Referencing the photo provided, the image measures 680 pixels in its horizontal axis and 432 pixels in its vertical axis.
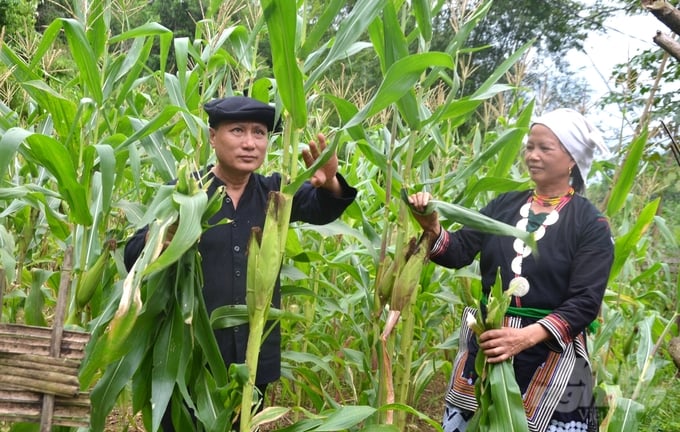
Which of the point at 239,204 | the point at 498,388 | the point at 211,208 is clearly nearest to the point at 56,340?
the point at 211,208

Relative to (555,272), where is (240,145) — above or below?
above

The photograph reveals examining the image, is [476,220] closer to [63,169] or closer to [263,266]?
[263,266]

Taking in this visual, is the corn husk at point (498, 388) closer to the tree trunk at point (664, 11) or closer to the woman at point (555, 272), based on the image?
the woman at point (555, 272)

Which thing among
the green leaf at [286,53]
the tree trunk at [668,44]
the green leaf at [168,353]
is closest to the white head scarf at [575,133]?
the tree trunk at [668,44]

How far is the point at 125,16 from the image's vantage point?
2.38 m

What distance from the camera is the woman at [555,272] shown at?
6.23 ft

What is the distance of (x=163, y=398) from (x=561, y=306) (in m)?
1.17

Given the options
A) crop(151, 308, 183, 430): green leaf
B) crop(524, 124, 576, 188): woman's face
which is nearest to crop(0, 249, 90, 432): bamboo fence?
crop(151, 308, 183, 430): green leaf

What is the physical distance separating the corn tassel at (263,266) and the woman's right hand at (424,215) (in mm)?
464

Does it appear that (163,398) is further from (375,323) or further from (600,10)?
(600,10)

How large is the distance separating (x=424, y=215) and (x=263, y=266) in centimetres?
59

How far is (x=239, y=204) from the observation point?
2.02 meters

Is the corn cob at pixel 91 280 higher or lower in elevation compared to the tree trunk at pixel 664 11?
lower

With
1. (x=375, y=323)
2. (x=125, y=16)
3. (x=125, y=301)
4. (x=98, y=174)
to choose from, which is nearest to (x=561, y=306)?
(x=375, y=323)
